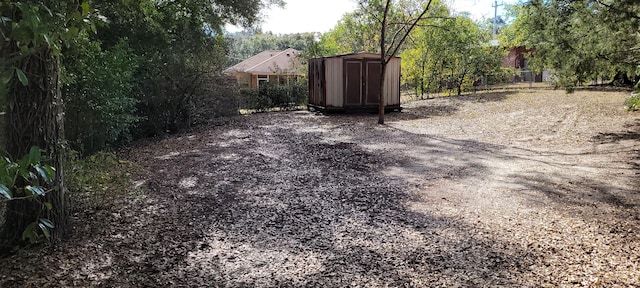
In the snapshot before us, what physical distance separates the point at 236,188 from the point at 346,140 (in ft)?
13.9

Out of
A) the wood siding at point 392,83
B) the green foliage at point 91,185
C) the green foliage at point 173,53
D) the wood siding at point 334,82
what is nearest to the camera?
the green foliage at point 91,185

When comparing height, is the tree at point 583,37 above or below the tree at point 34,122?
above

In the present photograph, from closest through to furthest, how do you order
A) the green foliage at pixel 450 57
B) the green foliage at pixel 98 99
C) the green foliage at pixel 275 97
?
1. the green foliage at pixel 98 99
2. the green foliage at pixel 275 97
3. the green foliage at pixel 450 57

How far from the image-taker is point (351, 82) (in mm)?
14234

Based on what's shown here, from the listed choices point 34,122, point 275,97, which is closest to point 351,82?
point 275,97

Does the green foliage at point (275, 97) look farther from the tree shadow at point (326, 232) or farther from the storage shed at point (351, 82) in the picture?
the tree shadow at point (326, 232)

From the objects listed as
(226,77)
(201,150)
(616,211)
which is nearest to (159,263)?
(616,211)

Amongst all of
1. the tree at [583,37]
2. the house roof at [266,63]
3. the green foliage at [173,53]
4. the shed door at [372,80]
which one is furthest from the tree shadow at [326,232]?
the house roof at [266,63]

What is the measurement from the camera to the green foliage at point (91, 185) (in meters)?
3.89

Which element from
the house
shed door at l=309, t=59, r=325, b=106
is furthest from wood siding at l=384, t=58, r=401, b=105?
the house

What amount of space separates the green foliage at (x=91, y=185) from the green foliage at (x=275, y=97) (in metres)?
10.8

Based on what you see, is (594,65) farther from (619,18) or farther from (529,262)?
(529,262)

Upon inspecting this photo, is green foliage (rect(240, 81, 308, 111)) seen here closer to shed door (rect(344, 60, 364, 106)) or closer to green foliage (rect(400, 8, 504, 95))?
shed door (rect(344, 60, 364, 106))

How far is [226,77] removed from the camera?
1187 centimetres
